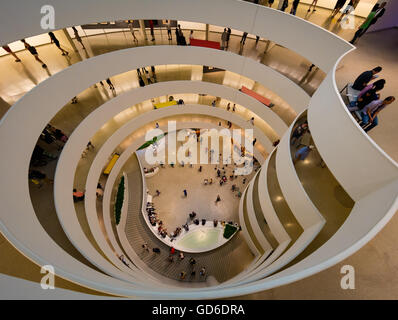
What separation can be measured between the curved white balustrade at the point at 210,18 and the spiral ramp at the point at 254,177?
45 millimetres

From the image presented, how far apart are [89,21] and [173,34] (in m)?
5.86

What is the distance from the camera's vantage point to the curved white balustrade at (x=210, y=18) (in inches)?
304

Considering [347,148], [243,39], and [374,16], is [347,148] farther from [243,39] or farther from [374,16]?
[243,39]

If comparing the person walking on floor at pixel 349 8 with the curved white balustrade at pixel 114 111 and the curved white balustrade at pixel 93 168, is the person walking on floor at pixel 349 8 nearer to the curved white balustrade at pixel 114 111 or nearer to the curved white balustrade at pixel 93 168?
the curved white balustrade at pixel 114 111

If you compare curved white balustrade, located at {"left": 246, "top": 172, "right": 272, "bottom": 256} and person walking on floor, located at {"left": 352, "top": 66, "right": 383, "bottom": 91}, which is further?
curved white balustrade, located at {"left": 246, "top": 172, "right": 272, "bottom": 256}

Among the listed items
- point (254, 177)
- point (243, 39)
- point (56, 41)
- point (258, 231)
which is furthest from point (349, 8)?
point (56, 41)

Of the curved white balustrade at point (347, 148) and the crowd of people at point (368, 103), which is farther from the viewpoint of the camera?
the crowd of people at point (368, 103)

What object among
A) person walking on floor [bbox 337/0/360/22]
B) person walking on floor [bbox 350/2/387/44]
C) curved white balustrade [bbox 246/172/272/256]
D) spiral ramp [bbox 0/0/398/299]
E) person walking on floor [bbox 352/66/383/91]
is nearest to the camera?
spiral ramp [bbox 0/0/398/299]

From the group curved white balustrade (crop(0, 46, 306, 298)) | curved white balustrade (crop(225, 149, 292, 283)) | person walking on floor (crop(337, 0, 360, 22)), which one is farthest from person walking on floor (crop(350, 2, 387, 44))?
curved white balustrade (crop(225, 149, 292, 283))

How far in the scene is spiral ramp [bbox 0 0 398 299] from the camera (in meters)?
4.62

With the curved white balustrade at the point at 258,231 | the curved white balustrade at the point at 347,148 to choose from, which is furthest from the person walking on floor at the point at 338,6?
the curved white balustrade at the point at 258,231

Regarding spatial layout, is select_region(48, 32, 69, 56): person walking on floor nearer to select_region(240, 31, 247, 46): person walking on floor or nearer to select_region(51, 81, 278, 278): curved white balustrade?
select_region(51, 81, 278, 278): curved white balustrade

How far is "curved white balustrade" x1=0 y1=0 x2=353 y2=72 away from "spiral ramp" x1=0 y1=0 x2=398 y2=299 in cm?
4
